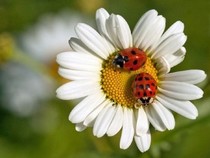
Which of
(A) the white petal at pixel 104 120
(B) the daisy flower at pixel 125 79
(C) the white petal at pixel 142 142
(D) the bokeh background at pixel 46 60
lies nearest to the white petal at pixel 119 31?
(B) the daisy flower at pixel 125 79

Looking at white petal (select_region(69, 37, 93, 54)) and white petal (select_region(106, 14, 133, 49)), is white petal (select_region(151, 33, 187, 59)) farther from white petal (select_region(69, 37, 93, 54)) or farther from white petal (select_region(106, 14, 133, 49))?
white petal (select_region(69, 37, 93, 54))

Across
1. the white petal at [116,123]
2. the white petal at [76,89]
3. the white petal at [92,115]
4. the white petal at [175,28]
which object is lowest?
the white petal at [116,123]

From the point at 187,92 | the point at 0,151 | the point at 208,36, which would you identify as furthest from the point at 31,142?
the point at 187,92

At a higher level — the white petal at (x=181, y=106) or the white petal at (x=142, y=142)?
the white petal at (x=181, y=106)

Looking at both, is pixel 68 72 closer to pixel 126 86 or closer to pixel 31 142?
pixel 126 86

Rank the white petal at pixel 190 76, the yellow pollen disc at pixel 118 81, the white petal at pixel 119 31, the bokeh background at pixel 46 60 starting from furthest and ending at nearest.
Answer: the bokeh background at pixel 46 60 < the yellow pollen disc at pixel 118 81 < the white petal at pixel 119 31 < the white petal at pixel 190 76

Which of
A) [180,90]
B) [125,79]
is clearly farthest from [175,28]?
[125,79]

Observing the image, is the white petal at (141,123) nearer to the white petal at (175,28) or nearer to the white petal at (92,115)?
the white petal at (92,115)

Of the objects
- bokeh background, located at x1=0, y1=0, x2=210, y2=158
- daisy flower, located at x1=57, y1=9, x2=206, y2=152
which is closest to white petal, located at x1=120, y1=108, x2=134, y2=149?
daisy flower, located at x1=57, y1=9, x2=206, y2=152
